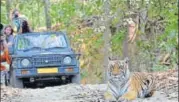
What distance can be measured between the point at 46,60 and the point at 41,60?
5.0 inches

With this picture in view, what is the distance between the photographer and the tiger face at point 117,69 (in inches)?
311

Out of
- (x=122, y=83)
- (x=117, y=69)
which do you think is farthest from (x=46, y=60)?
(x=117, y=69)

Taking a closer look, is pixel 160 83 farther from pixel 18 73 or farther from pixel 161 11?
pixel 18 73

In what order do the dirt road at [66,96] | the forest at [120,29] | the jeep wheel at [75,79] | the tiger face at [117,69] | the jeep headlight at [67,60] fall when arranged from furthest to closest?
the jeep wheel at [75,79] < the jeep headlight at [67,60] < the forest at [120,29] < the dirt road at [66,96] < the tiger face at [117,69]

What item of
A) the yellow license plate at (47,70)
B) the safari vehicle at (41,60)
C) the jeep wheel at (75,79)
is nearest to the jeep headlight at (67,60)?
the safari vehicle at (41,60)

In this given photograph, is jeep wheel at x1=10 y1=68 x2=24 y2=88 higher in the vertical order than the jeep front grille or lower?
lower

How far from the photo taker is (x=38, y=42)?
14484 millimetres

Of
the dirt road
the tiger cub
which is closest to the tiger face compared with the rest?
the tiger cub

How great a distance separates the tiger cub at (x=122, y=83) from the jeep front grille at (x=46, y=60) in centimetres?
559

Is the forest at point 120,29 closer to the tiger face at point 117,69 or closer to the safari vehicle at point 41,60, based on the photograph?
the safari vehicle at point 41,60

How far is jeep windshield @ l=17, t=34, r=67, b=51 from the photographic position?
1434 cm

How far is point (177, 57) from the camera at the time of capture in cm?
1881

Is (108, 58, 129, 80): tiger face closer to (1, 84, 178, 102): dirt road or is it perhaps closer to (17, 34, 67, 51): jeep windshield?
(1, 84, 178, 102): dirt road

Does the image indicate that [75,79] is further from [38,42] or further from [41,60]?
[38,42]
